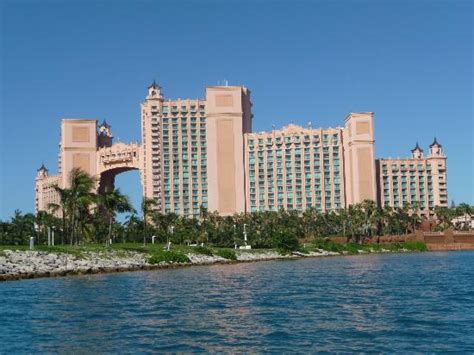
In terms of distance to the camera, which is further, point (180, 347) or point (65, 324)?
point (65, 324)

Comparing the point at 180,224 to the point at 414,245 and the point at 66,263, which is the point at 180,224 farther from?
the point at 66,263

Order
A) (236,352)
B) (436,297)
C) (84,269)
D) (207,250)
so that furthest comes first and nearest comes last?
(207,250) < (84,269) < (436,297) < (236,352)

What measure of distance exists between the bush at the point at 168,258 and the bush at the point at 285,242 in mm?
38122

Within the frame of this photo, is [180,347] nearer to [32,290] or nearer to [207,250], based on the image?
[32,290]

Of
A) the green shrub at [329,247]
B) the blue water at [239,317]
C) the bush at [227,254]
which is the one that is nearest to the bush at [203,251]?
the bush at [227,254]

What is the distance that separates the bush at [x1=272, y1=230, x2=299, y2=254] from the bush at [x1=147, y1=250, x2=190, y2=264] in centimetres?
3812

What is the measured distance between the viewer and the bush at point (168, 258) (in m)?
88.9

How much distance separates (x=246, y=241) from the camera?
5782 inches

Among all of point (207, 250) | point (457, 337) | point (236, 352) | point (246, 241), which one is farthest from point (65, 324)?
point (246, 241)

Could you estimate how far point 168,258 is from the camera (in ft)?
302

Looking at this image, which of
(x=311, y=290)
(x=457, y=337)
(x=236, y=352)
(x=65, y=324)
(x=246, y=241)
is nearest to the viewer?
(x=236, y=352)

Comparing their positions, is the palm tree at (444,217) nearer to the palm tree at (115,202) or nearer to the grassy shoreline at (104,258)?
the grassy shoreline at (104,258)

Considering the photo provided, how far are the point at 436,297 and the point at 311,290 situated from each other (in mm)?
9531

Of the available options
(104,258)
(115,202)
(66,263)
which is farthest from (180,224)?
(66,263)
